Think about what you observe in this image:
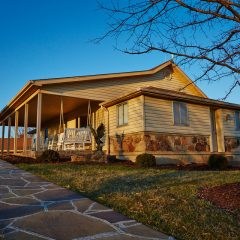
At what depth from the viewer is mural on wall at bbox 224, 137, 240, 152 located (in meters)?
15.6

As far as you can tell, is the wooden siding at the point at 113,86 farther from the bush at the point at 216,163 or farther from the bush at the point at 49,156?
the bush at the point at 216,163

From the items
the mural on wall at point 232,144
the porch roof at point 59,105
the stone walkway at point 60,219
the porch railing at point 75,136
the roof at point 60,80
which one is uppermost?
the roof at point 60,80

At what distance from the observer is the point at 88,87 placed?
A: 14.3 m

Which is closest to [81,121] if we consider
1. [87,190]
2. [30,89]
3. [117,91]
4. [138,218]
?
[117,91]

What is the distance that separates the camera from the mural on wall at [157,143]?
11891 millimetres

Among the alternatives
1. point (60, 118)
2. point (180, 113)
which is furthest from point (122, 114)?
point (60, 118)

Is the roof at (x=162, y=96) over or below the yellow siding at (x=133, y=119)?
over

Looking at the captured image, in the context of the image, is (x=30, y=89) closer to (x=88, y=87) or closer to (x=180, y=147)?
(x=88, y=87)

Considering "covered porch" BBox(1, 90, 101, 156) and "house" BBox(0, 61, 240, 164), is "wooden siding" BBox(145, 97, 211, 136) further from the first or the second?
"covered porch" BBox(1, 90, 101, 156)

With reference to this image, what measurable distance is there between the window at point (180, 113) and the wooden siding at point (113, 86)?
174cm

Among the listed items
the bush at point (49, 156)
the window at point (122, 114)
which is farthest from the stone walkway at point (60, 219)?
the window at point (122, 114)

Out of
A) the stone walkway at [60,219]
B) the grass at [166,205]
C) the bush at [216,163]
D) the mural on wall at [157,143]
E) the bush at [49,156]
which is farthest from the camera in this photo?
the mural on wall at [157,143]

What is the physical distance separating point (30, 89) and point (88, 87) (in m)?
2.96

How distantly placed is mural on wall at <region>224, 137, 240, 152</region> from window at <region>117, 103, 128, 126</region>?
6406 mm
